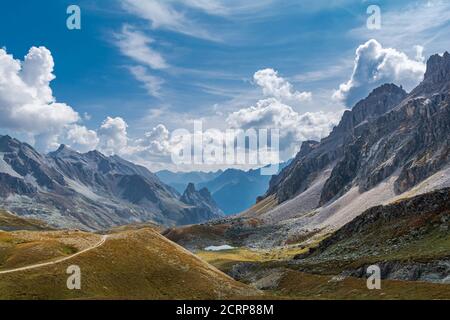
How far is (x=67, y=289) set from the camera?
62938 mm

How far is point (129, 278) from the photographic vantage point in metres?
71.4

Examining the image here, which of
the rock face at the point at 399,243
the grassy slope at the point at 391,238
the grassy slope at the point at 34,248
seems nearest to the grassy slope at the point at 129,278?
the grassy slope at the point at 34,248

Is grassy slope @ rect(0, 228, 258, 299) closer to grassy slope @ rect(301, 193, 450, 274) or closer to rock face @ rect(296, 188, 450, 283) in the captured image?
rock face @ rect(296, 188, 450, 283)

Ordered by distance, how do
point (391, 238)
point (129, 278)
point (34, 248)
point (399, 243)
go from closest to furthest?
1. point (129, 278)
2. point (34, 248)
3. point (399, 243)
4. point (391, 238)

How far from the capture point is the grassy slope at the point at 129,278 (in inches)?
2445

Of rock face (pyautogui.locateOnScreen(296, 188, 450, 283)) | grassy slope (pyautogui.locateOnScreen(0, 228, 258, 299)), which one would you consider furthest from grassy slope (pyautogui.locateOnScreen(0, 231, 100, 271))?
rock face (pyautogui.locateOnScreen(296, 188, 450, 283))

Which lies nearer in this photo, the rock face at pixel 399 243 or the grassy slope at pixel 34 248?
the grassy slope at pixel 34 248

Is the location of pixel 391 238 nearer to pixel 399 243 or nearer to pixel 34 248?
pixel 399 243

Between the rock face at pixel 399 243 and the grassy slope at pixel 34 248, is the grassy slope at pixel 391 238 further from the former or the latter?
the grassy slope at pixel 34 248

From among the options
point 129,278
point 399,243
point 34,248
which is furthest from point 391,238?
point 34,248
